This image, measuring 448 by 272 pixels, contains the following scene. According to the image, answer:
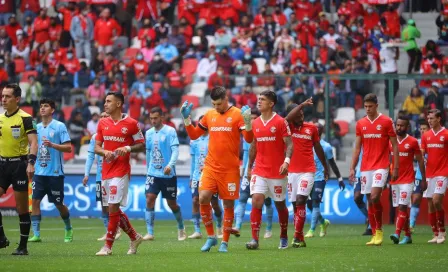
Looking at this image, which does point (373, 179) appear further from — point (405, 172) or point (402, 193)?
point (405, 172)

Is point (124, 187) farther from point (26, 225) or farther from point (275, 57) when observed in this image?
point (275, 57)

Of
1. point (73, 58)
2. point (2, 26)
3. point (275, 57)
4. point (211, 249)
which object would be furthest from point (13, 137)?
point (2, 26)

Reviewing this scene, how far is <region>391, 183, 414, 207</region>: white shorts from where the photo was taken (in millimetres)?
19797

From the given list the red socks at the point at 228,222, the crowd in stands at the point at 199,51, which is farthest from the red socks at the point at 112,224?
the crowd in stands at the point at 199,51

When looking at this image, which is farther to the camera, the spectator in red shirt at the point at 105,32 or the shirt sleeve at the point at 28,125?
the spectator in red shirt at the point at 105,32

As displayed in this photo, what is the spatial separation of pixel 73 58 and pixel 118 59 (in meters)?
1.66

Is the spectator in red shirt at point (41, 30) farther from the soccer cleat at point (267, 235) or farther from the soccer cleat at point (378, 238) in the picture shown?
the soccer cleat at point (378, 238)

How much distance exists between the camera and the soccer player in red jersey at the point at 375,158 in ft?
61.8

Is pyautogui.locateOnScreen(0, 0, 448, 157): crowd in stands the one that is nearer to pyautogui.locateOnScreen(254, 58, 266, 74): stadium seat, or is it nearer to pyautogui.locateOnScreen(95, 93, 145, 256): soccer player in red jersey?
pyautogui.locateOnScreen(254, 58, 266, 74): stadium seat

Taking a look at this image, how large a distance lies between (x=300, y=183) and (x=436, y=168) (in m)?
3.37

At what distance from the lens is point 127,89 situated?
32875 millimetres

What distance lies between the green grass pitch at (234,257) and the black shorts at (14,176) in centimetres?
110

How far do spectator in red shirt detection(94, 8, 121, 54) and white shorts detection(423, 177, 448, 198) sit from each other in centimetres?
1953

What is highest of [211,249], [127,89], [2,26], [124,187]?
[2,26]
